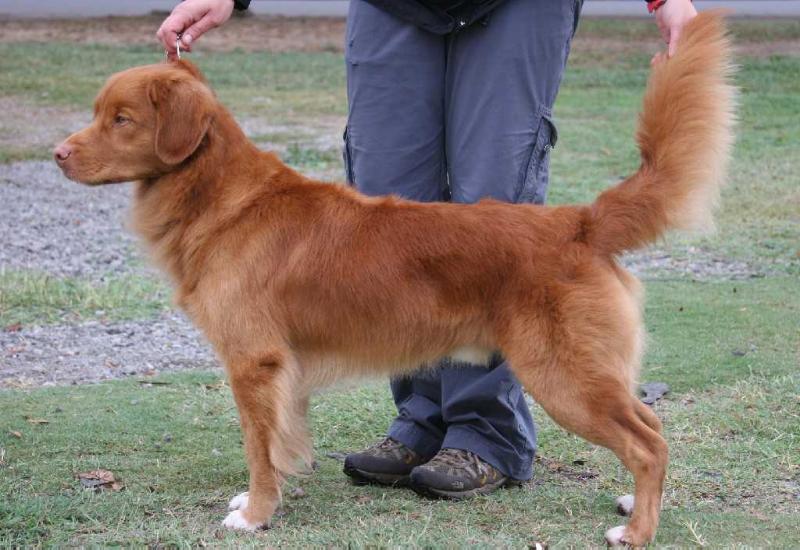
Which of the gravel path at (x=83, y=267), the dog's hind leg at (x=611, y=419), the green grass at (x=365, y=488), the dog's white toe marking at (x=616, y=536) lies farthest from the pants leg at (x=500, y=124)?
the gravel path at (x=83, y=267)

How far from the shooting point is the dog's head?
4.12m

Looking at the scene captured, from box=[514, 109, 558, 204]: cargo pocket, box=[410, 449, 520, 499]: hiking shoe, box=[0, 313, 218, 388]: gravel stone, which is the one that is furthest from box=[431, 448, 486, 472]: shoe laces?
box=[0, 313, 218, 388]: gravel stone

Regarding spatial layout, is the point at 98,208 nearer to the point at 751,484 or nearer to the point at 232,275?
the point at 232,275

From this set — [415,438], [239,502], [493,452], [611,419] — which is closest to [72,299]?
[415,438]

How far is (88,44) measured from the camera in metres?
22.4

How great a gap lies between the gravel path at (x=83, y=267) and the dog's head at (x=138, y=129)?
0.52m

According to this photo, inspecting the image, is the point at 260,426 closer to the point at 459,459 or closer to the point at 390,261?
the point at 390,261

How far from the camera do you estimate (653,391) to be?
573 centimetres

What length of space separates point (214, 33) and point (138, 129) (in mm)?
22396

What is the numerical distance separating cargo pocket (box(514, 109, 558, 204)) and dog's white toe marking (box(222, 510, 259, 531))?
1.63 m

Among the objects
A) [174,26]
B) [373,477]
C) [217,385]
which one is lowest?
[217,385]

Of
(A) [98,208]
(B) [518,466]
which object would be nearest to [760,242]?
(B) [518,466]

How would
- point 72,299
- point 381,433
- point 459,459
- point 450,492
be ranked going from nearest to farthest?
point 450,492
point 459,459
point 381,433
point 72,299

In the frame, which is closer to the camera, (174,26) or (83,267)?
(174,26)
